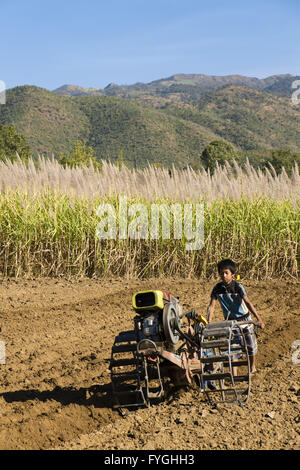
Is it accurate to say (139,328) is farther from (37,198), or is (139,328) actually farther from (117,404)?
(37,198)

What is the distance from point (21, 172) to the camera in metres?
10.3

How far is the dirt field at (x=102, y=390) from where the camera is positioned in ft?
12.3

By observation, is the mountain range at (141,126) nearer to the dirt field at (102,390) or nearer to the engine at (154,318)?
the dirt field at (102,390)

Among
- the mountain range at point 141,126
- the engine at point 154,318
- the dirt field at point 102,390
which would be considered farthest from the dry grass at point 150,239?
the mountain range at point 141,126

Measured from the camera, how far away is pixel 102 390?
4.80 m

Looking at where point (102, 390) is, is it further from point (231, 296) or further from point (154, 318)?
point (231, 296)

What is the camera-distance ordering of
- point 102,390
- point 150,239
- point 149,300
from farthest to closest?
point 150,239 < point 102,390 < point 149,300

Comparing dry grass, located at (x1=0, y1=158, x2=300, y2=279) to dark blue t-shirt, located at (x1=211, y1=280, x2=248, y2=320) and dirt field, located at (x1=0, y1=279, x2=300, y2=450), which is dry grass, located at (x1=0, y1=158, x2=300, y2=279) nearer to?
dirt field, located at (x1=0, y1=279, x2=300, y2=450)

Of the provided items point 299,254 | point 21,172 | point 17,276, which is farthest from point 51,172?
point 299,254

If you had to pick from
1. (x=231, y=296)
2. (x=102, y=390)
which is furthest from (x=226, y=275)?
(x=102, y=390)

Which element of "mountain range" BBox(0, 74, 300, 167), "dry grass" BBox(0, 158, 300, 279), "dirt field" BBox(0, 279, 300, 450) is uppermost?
"mountain range" BBox(0, 74, 300, 167)

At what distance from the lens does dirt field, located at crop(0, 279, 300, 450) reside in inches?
148

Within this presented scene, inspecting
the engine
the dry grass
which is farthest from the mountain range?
the engine
